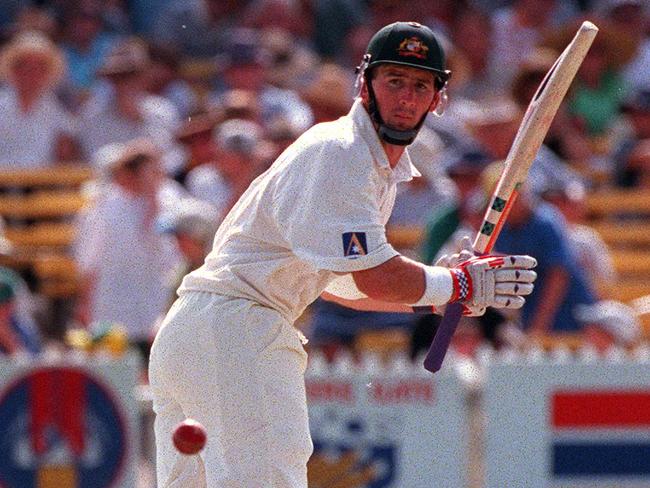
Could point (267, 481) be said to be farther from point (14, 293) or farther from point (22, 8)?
point (22, 8)

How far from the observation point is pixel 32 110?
10164 mm

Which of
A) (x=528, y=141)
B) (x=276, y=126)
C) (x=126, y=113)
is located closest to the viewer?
(x=528, y=141)

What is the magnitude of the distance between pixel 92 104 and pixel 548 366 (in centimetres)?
392

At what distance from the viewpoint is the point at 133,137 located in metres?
10.3

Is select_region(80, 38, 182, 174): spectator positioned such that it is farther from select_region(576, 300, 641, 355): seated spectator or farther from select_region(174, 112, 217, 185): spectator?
select_region(576, 300, 641, 355): seated spectator

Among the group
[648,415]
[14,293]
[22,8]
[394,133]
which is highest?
[22,8]

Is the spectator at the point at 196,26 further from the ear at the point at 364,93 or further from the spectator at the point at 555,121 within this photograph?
the ear at the point at 364,93

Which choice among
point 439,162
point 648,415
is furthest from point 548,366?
point 439,162

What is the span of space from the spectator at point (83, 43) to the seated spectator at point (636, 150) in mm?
3476

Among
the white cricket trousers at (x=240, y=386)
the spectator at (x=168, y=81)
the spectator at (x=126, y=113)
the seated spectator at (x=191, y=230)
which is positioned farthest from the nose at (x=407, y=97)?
the spectator at (x=168, y=81)

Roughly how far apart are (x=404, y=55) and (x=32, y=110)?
5.74 metres

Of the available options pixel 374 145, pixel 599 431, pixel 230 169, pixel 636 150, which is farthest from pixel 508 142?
pixel 374 145

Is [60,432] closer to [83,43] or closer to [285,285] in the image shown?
[285,285]

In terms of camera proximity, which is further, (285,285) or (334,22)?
(334,22)
